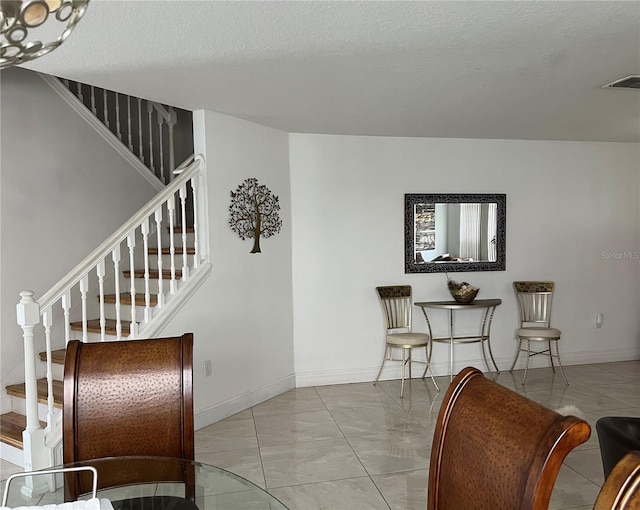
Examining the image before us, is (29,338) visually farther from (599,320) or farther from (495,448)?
(599,320)

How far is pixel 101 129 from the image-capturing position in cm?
440

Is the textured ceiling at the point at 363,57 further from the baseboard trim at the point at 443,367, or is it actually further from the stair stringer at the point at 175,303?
the baseboard trim at the point at 443,367

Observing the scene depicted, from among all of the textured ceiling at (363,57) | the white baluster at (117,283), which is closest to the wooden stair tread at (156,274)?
the white baluster at (117,283)

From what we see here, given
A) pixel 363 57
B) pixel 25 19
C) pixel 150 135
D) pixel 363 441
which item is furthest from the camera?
pixel 150 135

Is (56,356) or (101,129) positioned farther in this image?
(101,129)

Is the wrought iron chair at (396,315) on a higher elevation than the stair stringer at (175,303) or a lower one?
lower

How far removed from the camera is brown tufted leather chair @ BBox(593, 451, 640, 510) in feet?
2.53

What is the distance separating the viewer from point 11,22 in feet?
3.52

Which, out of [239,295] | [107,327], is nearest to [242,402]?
[239,295]

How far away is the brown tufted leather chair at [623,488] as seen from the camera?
2.53 ft

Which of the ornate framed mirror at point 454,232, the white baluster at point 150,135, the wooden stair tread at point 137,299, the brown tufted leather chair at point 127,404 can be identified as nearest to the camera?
the brown tufted leather chair at point 127,404

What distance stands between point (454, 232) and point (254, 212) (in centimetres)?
217

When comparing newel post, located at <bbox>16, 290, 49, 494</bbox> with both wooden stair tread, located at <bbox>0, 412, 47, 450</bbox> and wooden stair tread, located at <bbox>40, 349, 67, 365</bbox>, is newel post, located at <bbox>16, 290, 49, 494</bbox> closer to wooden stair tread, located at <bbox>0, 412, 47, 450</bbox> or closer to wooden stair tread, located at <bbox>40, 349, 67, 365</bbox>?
wooden stair tread, located at <bbox>0, 412, 47, 450</bbox>

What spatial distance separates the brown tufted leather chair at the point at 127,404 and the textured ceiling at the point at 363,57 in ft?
4.68
